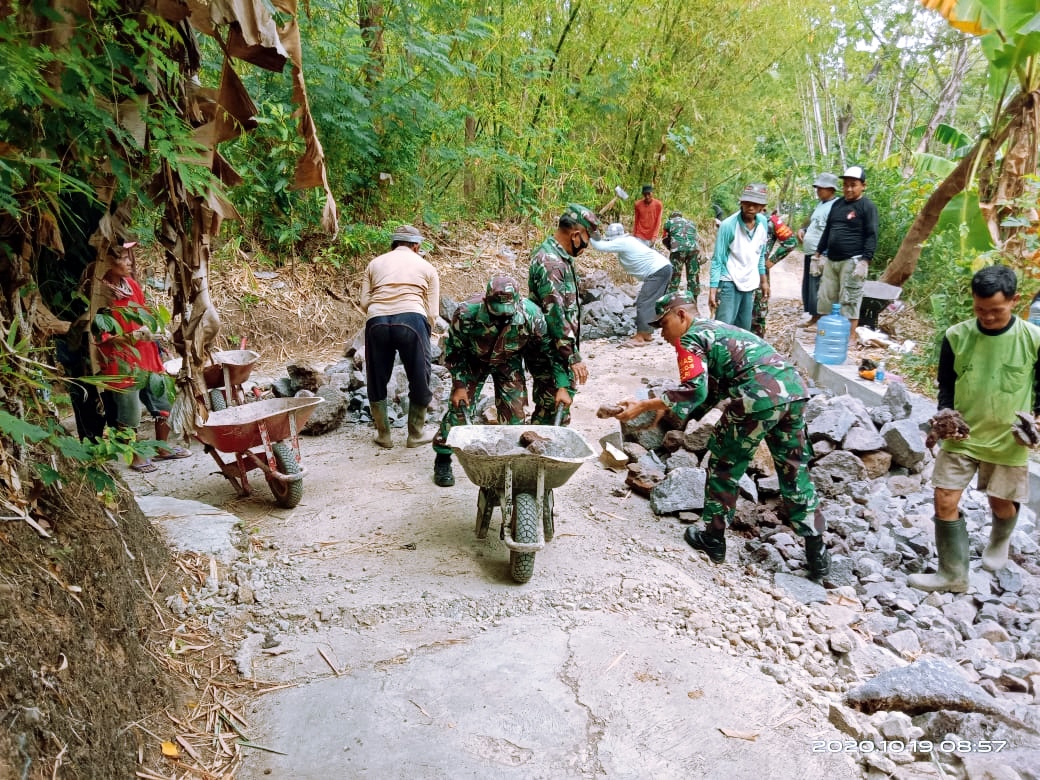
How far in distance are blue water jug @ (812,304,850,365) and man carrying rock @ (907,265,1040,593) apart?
336 cm

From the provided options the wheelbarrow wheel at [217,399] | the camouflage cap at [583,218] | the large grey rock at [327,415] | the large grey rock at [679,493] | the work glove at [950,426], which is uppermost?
the camouflage cap at [583,218]

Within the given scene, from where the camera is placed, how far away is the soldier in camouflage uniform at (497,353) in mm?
4277

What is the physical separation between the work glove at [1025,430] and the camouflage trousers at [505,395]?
2828 mm

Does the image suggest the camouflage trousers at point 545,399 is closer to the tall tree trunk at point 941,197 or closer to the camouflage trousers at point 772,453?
the camouflage trousers at point 772,453

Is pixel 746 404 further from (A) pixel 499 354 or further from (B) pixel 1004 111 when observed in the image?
(B) pixel 1004 111

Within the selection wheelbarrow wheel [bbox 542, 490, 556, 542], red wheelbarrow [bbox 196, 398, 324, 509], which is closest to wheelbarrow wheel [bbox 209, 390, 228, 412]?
red wheelbarrow [bbox 196, 398, 324, 509]

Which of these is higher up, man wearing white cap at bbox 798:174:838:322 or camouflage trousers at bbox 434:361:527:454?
man wearing white cap at bbox 798:174:838:322

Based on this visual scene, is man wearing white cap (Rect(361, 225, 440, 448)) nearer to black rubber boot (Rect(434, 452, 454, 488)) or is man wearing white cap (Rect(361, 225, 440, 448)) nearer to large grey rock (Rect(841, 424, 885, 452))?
black rubber boot (Rect(434, 452, 454, 488))

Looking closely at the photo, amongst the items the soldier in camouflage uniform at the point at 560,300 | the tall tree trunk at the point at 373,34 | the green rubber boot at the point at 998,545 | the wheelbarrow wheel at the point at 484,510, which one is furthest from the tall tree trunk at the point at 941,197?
the tall tree trunk at the point at 373,34

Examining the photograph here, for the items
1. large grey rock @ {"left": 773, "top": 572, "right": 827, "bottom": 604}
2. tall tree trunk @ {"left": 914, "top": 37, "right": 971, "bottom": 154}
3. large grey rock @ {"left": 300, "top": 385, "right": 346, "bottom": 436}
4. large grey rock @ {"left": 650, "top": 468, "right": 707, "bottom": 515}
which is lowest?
large grey rock @ {"left": 773, "top": 572, "right": 827, "bottom": 604}

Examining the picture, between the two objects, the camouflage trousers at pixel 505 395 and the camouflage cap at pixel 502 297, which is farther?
the camouflage trousers at pixel 505 395

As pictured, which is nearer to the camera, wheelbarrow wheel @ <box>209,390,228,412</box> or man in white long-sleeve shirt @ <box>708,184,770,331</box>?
wheelbarrow wheel @ <box>209,390,228,412</box>

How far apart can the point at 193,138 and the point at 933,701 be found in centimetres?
331

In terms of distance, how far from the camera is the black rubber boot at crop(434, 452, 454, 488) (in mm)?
4875
